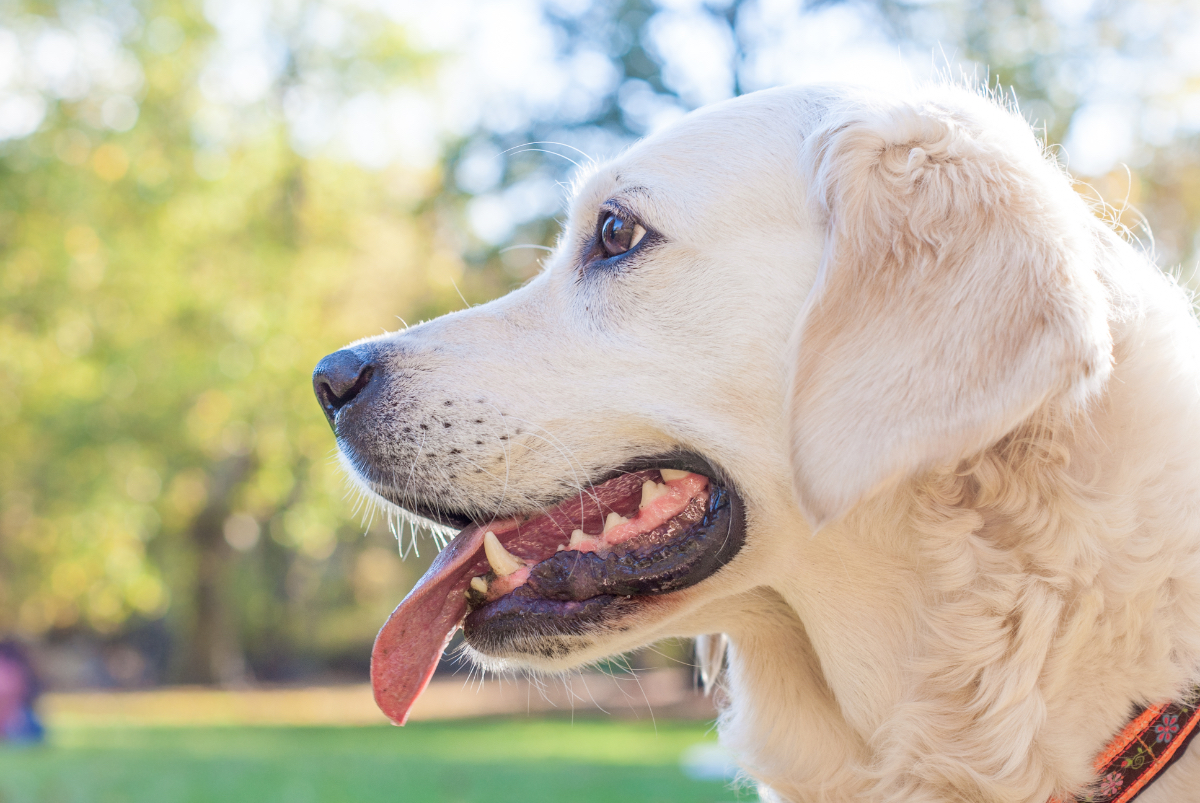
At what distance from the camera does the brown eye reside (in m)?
2.57

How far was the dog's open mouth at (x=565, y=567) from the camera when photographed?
7.63 ft

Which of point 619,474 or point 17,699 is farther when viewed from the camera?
point 17,699

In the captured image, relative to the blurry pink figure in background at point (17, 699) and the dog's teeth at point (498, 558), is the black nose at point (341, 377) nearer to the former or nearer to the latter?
the dog's teeth at point (498, 558)

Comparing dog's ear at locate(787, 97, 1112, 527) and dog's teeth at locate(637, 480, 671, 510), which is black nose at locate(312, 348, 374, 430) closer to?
dog's teeth at locate(637, 480, 671, 510)

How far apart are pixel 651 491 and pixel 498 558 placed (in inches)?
15.7

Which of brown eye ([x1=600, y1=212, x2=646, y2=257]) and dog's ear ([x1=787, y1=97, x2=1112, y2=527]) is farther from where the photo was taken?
brown eye ([x1=600, y1=212, x2=646, y2=257])

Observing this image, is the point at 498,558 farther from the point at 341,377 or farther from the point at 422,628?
the point at 341,377

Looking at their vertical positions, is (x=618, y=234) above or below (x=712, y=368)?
above

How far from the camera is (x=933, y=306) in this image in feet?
6.59

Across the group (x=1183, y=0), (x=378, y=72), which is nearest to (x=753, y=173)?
(x=1183, y=0)

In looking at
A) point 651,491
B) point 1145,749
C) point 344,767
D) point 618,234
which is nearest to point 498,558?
point 651,491

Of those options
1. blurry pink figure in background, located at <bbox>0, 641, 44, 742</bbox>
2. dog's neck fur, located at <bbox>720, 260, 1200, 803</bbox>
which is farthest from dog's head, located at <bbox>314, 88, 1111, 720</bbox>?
blurry pink figure in background, located at <bbox>0, 641, 44, 742</bbox>

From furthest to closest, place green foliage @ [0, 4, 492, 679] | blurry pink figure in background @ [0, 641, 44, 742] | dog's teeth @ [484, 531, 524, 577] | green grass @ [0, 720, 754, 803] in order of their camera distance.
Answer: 1. green foliage @ [0, 4, 492, 679]
2. blurry pink figure in background @ [0, 641, 44, 742]
3. green grass @ [0, 720, 754, 803]
4. dog's teeth @ [484, 531, 524, 577]

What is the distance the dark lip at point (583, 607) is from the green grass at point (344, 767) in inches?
144
